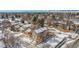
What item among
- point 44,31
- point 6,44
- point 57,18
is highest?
point 57,18
